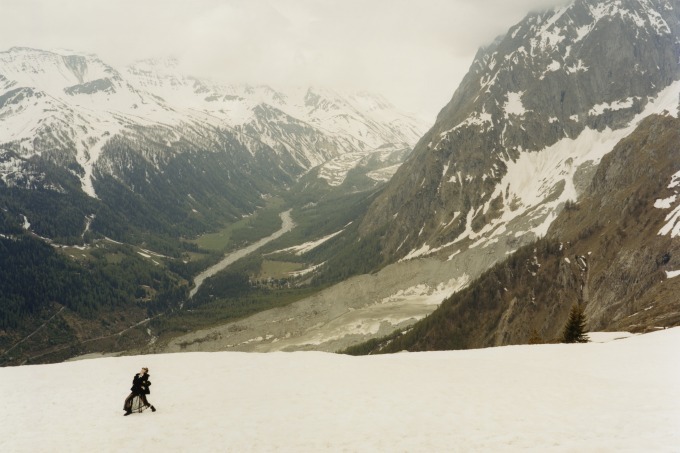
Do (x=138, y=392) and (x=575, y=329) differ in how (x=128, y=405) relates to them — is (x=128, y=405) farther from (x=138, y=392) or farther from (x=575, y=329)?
(x=575, y=329)

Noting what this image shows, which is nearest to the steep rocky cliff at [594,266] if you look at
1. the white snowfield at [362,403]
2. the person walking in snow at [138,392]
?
the white snowfield at [362,403]

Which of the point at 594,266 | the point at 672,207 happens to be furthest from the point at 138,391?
the point at 672,207

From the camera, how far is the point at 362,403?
98.9 ft

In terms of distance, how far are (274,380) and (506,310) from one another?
398 feet

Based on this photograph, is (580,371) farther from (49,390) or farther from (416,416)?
(49,390)

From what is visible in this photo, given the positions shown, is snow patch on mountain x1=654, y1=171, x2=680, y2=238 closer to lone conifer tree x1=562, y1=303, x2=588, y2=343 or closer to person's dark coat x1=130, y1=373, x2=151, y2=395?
lone conifer tree x1=562, y1=303, x2=588, y2=343

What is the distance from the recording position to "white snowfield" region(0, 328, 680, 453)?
23.5 m

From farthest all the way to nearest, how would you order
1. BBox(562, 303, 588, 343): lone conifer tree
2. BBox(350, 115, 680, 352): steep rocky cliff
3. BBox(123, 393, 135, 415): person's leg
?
BBox(350, 115, 680, 352): steep rocky cliff
BBox(562, 303, 588, 343): lone conifer tree
BBox(123, 393, 135, 415): person's leg

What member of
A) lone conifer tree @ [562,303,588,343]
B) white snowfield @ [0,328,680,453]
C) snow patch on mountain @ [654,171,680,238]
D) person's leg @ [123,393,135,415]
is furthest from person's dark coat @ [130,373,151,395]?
snow patch on mountain @ [654,171,680,238]

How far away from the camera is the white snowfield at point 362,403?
23484 millimetres

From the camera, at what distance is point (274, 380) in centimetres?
3706

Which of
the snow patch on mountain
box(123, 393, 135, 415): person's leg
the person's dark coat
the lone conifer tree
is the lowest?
the lone conifer tree

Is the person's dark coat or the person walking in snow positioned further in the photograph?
the person's dark coat

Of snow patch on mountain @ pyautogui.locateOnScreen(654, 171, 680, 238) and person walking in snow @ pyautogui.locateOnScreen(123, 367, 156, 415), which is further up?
snow patch on mountain @ pyautogui.locateOnScreen(654, 171, 680, 238)
